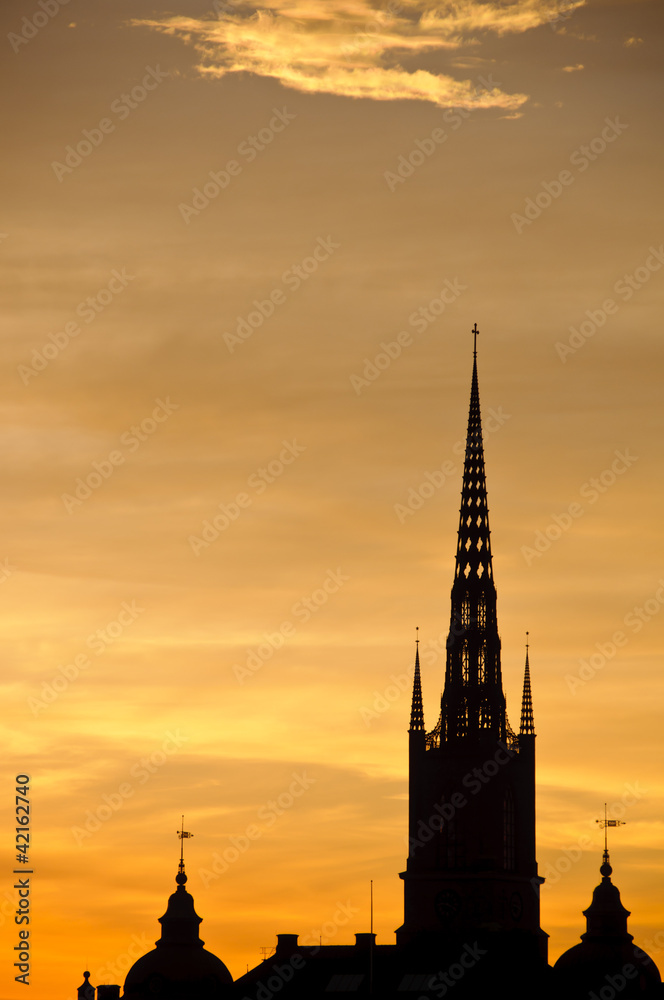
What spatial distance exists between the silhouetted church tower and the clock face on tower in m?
0.06

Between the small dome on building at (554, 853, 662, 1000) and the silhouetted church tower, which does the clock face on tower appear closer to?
the silhouetted church tower

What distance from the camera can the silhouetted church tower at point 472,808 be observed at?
19125 cm

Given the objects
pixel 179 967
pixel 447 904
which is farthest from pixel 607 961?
pixel 179 967

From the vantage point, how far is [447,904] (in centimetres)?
19138

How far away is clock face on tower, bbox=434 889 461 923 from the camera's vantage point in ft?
627

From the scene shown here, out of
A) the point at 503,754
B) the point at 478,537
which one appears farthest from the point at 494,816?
the point at 478,537

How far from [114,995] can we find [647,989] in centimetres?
3163

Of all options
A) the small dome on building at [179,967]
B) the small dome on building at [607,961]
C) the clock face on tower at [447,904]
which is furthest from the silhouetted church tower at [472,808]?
the small dome on building at [179,967]

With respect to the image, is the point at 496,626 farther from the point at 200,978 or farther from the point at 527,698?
the point at 200,978

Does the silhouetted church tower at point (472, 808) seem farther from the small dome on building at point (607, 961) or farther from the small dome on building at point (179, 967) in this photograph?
the small dome on building at point (179, 967)

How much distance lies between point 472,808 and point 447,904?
5.77m

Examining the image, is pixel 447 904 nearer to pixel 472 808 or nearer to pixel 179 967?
pixel 472 808

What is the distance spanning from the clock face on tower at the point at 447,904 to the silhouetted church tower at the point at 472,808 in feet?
0.19

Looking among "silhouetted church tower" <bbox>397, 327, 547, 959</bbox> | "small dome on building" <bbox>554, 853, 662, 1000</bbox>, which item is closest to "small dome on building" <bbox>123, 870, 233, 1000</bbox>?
"silhouetted church tower" <bbox>397, 327, 547, 959</bbox>
